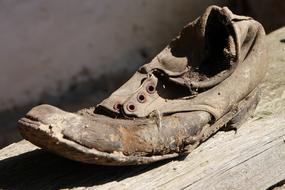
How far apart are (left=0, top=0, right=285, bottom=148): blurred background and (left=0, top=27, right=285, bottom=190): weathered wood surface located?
1205mm

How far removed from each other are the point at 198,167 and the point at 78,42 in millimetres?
1714

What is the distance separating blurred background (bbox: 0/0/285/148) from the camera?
3221mm

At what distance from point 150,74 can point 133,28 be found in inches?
67.9

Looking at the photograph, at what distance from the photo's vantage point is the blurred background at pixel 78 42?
127 inches

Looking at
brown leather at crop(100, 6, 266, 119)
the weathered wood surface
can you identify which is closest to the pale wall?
the weathered wood surface

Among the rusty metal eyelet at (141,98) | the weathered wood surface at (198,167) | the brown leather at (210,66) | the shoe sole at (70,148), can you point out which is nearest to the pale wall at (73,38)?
the weathered wood surface at (198,167)

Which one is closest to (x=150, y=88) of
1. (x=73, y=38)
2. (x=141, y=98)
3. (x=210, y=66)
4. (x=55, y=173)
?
(x=141, y=98)

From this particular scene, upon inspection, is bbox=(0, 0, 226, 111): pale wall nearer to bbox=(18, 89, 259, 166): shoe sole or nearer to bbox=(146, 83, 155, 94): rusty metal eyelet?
bbox=(146, 83, 155, 94): rusty metal eyelet

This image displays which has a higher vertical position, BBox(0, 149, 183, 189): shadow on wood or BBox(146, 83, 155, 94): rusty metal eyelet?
BBox(146, 83, 155, 94): rusty metal eyelet

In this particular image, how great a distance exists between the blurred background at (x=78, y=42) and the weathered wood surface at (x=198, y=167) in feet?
3.95

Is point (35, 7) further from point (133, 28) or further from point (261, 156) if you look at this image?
point (261, 156)

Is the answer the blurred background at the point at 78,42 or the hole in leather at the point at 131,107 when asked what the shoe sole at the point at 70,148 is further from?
the blurred background at the point at 78,42

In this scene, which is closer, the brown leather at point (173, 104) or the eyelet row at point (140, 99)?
the brown leather at point (173, 104)

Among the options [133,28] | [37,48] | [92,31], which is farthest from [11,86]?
[133,28]
